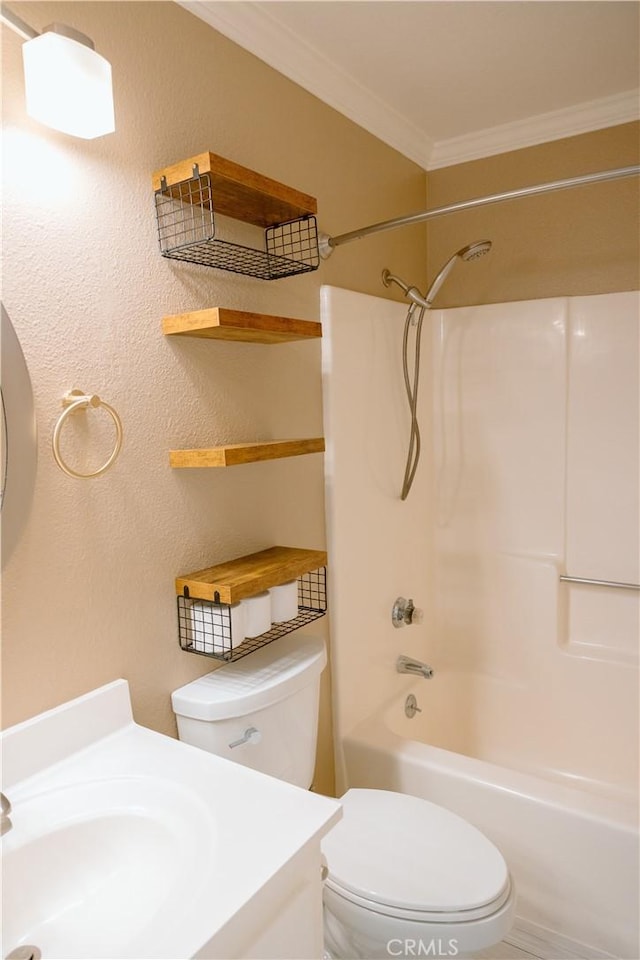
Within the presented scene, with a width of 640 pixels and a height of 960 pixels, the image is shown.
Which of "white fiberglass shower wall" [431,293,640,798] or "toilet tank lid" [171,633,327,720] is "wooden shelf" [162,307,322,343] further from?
"white fiberglass shower wall" [431,293,640,798]

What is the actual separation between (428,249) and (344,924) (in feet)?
7.20

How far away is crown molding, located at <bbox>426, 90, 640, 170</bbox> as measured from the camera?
208 cm

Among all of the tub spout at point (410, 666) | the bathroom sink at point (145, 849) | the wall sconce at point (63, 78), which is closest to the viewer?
the bathroom sink at point (145, 849)

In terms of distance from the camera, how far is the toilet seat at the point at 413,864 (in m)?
1.25

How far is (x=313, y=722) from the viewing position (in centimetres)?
155

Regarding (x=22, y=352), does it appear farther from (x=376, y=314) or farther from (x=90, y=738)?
(x=376, y=314)

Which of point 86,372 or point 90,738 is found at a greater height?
point 86,372

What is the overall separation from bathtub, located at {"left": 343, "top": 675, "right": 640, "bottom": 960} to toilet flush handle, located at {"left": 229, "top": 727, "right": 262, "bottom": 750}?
0.62 metres

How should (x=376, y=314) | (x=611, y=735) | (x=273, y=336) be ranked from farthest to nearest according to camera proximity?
(x=611, y=735)
(x=376, y=314)
(x=273, y=336)

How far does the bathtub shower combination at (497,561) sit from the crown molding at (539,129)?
0.56 metres

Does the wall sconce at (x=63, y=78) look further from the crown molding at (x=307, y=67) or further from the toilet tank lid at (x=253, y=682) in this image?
the toilet tank lid at (x=253, y=682)

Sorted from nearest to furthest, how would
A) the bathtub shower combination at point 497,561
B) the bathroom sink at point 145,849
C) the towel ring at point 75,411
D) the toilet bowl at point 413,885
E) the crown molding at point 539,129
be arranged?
1. the bathroom sink at point 145,849
2. the towel ring at point 75,411
3. the toilet bowl at point 413,885
4. the bathtub shower combination at point 497,561
5. the crown molding at point 539,129

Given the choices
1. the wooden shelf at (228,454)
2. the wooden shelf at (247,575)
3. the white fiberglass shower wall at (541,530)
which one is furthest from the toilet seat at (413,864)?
the white fiberglass shower wall at (541,530)

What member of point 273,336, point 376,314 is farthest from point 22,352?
point 376,314
